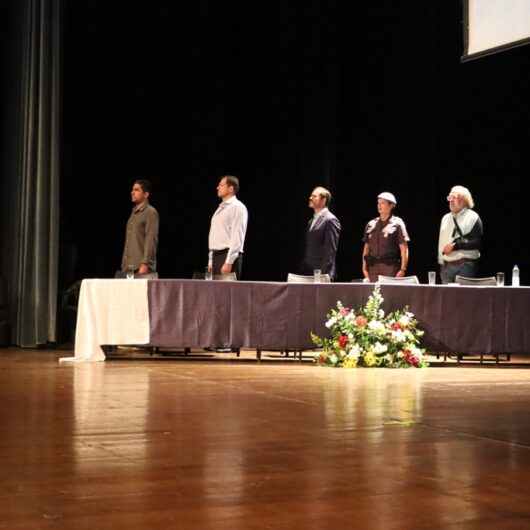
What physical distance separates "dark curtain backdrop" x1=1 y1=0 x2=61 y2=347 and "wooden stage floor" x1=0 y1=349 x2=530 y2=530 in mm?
3067

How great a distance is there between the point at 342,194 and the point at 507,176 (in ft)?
5.12

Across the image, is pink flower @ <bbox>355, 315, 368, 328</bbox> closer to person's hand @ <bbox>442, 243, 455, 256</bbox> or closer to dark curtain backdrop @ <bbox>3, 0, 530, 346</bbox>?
person's hand @ <bbox>442, 243, 455, 256</bbox>

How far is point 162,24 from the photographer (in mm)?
9680

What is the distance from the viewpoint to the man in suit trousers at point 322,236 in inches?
315

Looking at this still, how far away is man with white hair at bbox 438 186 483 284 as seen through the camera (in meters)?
7.75

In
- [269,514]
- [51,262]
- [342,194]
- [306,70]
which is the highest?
[306,70]

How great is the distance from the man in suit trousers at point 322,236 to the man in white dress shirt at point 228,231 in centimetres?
53

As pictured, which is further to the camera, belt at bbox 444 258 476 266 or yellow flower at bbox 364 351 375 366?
belt at bbox 444 258 476 266

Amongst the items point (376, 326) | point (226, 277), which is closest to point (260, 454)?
point (376, 326)

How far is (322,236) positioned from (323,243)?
2.3 inches

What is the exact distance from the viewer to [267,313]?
7.47 m

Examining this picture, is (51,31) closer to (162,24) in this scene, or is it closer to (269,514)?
(162,24)

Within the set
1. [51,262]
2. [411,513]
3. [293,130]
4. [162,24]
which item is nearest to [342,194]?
[293,130]

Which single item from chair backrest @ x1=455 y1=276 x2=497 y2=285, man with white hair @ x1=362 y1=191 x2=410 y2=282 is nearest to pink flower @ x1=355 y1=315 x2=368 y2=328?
man with white hair @ x1=362 y1=191 x2=410 y2=282
